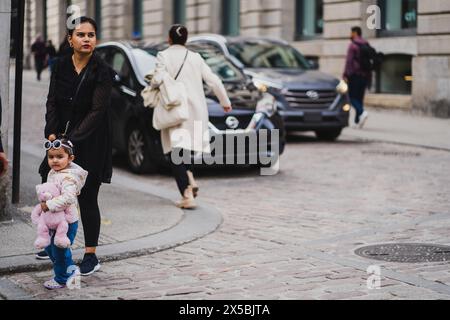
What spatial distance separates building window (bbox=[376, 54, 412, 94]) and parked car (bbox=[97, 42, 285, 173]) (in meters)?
10.1

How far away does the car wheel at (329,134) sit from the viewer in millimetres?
16189

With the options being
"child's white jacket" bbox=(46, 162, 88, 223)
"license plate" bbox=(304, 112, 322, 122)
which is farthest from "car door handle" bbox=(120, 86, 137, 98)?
"child's white jacket" bbox=(46, 162, 88, 223)

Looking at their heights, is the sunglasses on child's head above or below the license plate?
above

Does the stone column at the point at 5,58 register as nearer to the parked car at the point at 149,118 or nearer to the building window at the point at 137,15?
the parked car at the point at 149,118

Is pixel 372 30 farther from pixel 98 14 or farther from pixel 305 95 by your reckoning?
pixel 98 14

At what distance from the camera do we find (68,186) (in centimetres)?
586

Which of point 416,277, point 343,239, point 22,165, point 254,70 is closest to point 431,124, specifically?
point 254,70

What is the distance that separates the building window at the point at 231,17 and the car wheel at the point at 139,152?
18.5 m

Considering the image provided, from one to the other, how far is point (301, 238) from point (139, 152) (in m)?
4.35

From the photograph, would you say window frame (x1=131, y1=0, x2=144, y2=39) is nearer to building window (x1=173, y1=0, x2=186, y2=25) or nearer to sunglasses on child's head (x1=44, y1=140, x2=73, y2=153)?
building window (x1=173, y1=0, x2=186, y2=25)

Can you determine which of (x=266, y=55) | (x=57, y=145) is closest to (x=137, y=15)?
(x=266, y=55)

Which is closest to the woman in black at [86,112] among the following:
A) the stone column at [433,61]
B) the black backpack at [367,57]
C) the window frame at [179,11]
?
the black backpack at [367,57]

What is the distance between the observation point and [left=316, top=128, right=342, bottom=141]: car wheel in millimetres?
16189
